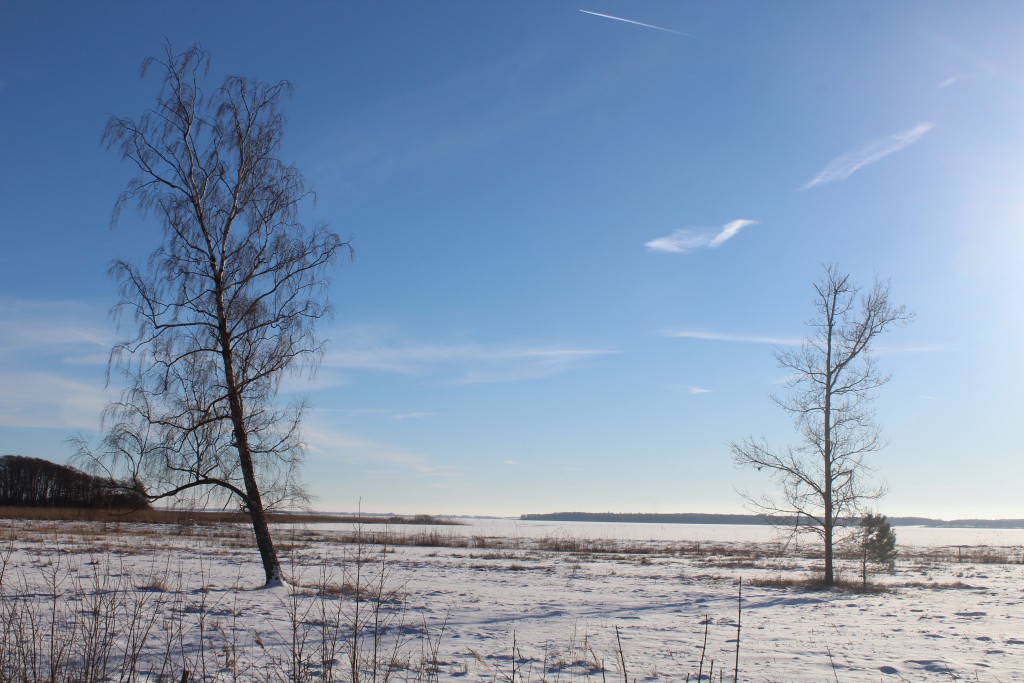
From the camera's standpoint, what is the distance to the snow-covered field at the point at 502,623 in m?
6.83

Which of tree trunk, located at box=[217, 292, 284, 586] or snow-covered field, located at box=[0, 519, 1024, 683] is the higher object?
tree trunk, located at box=[217, 292, 284, 586]

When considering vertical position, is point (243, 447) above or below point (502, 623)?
above

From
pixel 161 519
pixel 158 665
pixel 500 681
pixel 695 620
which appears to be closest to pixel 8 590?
pixel 158 665

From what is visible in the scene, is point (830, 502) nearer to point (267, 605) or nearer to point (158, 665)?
point (267, 605)

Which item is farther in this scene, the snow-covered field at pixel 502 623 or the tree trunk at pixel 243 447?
the tree trunk at pixel 243 447

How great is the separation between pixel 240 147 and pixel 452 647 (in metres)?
13.0

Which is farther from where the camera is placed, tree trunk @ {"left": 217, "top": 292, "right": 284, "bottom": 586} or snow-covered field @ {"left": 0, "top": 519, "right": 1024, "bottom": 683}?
tree trunk @ {"left": 217, "top": 292, "right": 284, "bottom": 586}

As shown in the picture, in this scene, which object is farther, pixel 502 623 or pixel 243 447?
pixel 243 447

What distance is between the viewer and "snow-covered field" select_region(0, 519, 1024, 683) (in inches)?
269

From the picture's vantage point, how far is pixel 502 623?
1124cm

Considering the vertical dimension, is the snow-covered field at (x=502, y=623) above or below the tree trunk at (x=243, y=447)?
below

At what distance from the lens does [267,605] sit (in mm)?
11766

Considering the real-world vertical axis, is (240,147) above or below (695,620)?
above

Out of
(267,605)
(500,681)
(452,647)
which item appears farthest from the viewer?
(267,605)
